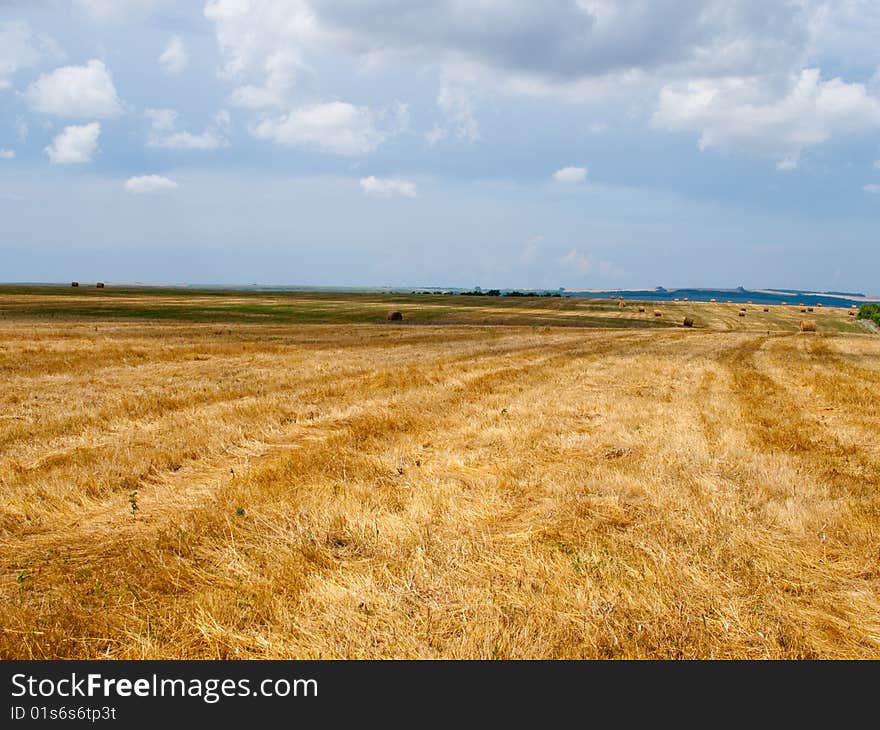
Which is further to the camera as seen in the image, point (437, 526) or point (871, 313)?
point (871, 313)

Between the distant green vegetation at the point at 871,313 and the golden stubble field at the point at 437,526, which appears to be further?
the distant green vegetation at the point at 871,313

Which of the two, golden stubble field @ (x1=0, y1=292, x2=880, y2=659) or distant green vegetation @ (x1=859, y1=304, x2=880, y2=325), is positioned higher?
distant green vegetation @ (x1=859, y1=304, x2=880, y2=325)

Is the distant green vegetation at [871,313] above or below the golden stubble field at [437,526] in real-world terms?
above

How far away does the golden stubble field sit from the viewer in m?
4.11

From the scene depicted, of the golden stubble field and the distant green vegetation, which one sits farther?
the distant green vegetation

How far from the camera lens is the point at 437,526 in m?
6.07

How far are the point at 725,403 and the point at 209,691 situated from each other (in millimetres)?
13308

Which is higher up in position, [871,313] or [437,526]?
[871,313]

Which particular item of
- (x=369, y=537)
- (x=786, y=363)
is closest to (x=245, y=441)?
(x=369, y=537)

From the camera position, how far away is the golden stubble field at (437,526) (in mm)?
4113

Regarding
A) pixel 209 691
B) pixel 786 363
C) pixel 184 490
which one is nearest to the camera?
pixel 209 691

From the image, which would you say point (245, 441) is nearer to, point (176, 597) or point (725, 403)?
point (176, 597)

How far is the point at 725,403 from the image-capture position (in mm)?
13570

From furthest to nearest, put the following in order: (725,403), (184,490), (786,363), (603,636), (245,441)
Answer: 1. (786,363)
2. (725,403)
3. (245,441)
4. (184,490)
5. (603,636)
